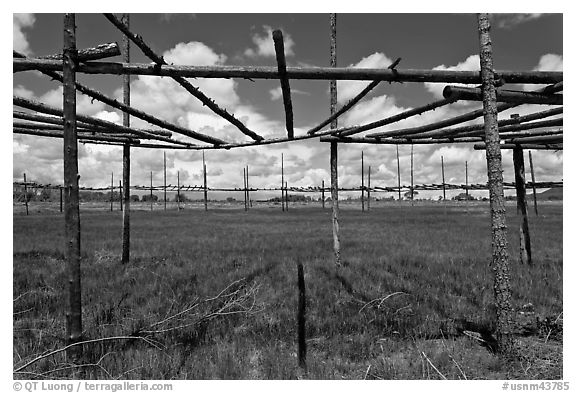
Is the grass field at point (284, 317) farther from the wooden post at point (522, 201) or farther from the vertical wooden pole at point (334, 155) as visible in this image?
the vertical wooden pole at point (334, 155)

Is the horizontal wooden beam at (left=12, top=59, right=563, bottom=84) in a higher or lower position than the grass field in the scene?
higher

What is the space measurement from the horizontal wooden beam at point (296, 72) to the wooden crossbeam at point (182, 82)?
0.16 m

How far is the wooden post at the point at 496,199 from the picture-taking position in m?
4.14

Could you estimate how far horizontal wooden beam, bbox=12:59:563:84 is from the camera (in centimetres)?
406

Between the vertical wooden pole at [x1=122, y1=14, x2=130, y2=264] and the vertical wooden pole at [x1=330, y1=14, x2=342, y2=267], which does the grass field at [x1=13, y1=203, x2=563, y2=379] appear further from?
the vertical wooden pole at [x1=330, y1=14, x2=342, y2=267]

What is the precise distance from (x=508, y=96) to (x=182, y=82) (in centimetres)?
449

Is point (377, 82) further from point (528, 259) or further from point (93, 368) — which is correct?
point (528, 259)

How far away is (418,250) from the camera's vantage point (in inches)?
483

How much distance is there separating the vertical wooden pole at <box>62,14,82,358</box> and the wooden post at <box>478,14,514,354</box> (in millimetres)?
4916

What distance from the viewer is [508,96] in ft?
15.4

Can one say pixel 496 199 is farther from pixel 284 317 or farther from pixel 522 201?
pixel 522 201

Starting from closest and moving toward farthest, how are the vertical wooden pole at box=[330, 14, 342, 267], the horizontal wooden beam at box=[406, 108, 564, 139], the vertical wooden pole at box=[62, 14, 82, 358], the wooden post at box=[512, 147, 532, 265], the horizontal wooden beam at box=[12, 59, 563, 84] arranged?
1. the vertical wooden pole at box=[62, 14, 82, 358]
2. the horizontal wooden beam at box=[12, 59, 563, 84]
3. the horizontal wooden beam at box=[406, 108, 564, 139]
4. the vertical wooden pole at box=[330, 14, 342, 267]
5. the wooden post at box=[512, 147, 532, 265]

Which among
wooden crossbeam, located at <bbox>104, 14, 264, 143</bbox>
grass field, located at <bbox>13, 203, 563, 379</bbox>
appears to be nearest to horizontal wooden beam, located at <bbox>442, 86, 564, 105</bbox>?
grass field, located at <bbox>13, 203, 563, 379</bbox>

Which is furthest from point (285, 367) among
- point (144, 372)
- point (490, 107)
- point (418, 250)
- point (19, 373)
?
point (418, 250)
